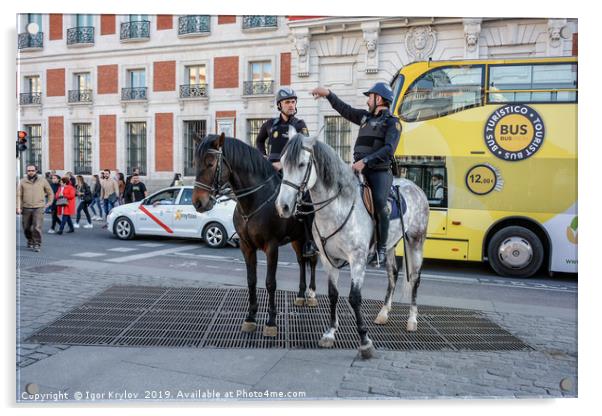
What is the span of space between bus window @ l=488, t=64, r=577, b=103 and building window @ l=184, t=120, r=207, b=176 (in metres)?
3.75

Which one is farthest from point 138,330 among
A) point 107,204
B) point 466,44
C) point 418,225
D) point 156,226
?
point 156,226

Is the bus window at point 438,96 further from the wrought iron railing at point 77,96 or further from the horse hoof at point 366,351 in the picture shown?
the wrought iron railing at point 77,96

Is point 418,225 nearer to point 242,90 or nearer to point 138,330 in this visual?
point 242,90

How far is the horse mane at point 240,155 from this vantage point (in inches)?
176

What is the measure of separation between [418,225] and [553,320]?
6.25ft

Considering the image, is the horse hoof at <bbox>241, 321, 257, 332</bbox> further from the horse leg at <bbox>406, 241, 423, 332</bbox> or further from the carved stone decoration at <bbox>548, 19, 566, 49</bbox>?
the carved stone decoration at <bbox>548, 19, 566, 49</bbox>

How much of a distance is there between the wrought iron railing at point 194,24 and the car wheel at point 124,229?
3842 mm

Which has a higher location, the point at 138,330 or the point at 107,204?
the point at 107,204

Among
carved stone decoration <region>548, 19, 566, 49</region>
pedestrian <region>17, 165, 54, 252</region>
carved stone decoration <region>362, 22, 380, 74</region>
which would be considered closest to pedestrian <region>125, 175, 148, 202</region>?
pedestrian <region>17, 165, 54, 252</region>

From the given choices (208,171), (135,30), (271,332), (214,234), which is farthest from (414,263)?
(214,234)

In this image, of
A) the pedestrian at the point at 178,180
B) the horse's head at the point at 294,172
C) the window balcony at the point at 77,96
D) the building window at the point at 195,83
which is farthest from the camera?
the pedestrian at the point at 178,180

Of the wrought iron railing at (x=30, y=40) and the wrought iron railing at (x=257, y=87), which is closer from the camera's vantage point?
the wrought iron railing at (x=30, y=40)

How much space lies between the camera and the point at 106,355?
3.93 meters

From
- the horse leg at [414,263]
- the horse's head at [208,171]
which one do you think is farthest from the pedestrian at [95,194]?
the horse leg at [414,263]
